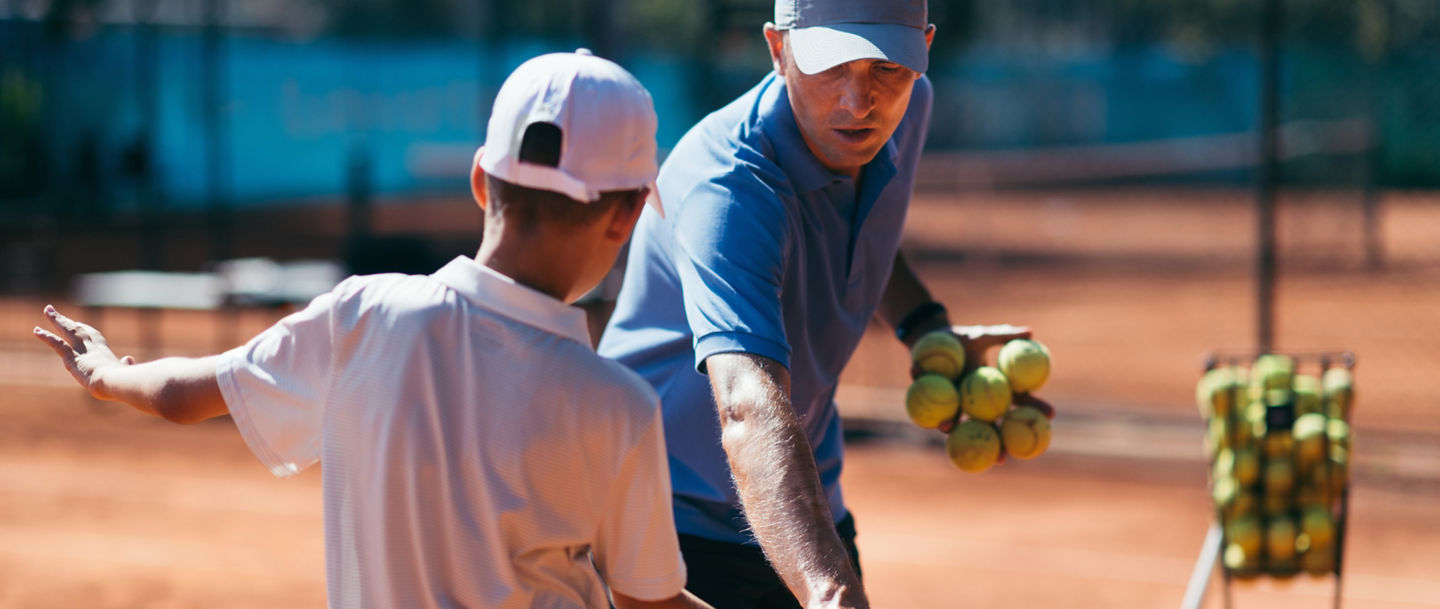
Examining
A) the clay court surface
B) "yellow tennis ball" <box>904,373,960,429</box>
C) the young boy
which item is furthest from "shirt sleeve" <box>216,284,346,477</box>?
the clay court surface

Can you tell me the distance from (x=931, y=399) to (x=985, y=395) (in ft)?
0.35

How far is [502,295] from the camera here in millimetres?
1728

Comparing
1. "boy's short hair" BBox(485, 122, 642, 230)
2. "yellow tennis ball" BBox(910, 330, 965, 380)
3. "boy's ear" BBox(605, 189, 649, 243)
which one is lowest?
"yellow tennis ball" BBox(910, 330, 965, 380)

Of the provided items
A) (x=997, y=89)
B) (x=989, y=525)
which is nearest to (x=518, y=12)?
(x=997, y=89)

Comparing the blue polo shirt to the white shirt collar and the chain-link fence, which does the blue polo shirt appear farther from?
the chain-link fence

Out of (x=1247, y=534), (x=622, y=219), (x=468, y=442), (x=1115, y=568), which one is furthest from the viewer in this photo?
(x=1115, y=568)

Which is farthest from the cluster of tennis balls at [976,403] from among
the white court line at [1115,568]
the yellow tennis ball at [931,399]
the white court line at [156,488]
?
the white court line at [156,488]

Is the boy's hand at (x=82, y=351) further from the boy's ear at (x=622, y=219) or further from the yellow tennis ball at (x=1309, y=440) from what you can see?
the yellow tennis ball at (x=1309, y=440)

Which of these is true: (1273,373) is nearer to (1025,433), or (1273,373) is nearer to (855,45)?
(1025,433)

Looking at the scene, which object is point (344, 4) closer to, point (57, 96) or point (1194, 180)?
point (57, 96)

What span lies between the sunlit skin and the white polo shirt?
2.24ft

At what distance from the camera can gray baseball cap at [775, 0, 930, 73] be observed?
2.16 meters

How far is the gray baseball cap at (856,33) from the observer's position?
2.16 metres

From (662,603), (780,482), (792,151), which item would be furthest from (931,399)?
(662,603)
